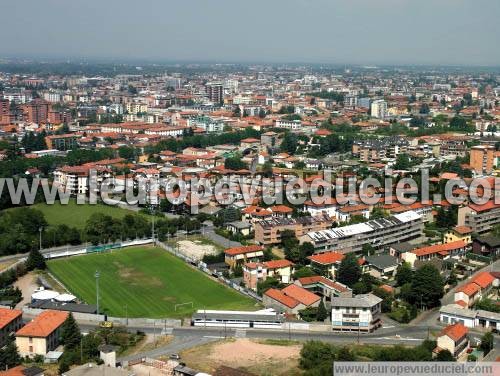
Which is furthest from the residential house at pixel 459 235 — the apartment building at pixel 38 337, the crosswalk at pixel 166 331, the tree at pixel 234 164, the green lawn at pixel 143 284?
the tree at pixel 234 164

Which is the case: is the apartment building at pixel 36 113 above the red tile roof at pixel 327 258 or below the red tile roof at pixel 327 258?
above

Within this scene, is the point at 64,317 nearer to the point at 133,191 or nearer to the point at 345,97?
the point at 133,191

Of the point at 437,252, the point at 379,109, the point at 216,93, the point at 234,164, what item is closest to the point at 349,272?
the point at 437,252

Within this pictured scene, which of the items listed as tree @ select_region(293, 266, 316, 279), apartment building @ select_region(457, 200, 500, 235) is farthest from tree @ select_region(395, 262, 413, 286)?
apartment building @ select_region(457, 200, 500, 235)

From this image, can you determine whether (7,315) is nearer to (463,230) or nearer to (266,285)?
(266,285)

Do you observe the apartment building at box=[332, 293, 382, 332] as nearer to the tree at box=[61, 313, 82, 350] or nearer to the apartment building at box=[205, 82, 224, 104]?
the tree at box=[61, 313, 82, 350]

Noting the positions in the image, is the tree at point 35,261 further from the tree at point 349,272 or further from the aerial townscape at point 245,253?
the tree at point 349,272
